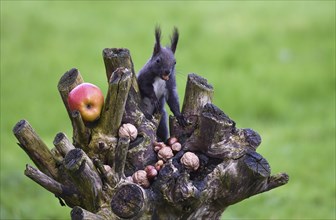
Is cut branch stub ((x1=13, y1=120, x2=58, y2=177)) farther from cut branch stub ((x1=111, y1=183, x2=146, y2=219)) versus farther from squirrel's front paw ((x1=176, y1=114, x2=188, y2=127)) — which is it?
squirrel's front paw ((x1=176, y1=114, x2=188, y2=127))

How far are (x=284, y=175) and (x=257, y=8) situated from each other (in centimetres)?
898

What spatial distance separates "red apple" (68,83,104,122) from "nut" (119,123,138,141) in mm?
141

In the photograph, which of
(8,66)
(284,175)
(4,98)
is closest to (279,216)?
(284,175)

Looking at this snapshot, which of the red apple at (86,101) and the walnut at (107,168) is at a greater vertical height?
the red apple at (86,101)

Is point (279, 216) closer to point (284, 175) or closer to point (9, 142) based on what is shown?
point (284, 175)

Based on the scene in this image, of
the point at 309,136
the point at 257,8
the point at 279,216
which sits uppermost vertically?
the point at 257,8

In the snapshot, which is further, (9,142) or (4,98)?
(4,98)

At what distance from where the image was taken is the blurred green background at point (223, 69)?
24.0ft

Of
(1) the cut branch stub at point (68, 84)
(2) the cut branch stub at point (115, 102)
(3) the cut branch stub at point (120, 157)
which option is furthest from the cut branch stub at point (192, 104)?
(1) the cut branch stub at point (68, 84)

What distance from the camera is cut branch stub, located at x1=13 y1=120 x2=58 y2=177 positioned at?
361cm

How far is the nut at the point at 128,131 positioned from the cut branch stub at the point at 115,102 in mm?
30

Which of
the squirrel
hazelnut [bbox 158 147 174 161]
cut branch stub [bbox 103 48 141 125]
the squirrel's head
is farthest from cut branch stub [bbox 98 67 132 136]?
the squirrel's head

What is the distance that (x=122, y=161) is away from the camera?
3.53 m

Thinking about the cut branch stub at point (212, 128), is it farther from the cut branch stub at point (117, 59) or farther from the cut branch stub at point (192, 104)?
the cut branch stub at point (117, 59)
